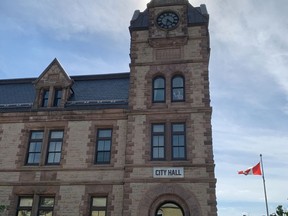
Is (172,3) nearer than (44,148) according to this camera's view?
No

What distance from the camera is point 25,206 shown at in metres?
19.9

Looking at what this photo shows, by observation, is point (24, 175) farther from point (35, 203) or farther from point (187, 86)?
point (187, 86)

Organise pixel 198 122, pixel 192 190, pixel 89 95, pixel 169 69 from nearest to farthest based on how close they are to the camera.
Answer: pixel 192 190
pixel 198 122
pixel 169 69
pixel 89 95

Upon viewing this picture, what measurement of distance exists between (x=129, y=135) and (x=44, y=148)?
5690 mm

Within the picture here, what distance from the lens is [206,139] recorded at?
61.8ft

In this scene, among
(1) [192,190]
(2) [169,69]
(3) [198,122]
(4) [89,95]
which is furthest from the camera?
(4) [89,95]

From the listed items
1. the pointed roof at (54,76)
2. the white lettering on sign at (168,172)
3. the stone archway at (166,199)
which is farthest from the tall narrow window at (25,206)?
the white lettering on sign at (168,172)

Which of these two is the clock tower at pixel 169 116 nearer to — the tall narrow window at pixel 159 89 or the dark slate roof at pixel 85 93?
the tall narrow window at pixel 159 89

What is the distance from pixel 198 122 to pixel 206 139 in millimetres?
1142

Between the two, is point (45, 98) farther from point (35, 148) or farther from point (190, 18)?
point (190, 18)

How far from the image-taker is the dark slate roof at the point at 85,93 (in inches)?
871

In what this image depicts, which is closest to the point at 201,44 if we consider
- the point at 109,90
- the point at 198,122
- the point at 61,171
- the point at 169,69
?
the point at 169,69

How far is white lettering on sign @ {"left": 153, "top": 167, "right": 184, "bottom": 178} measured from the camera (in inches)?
720

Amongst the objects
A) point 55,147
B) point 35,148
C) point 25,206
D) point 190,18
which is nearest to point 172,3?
point 190,18
